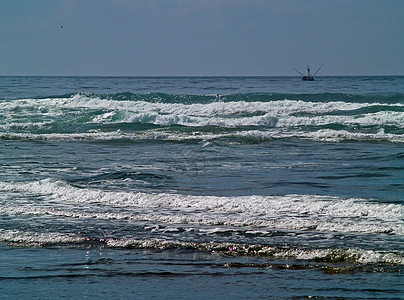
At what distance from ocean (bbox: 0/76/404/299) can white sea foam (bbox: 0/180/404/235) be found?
29mm

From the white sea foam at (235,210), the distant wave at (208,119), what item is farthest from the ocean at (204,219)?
the distant wave at (208,119)

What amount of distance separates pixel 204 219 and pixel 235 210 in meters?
0.77

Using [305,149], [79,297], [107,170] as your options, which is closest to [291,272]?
[79,297]

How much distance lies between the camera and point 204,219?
8859 millimetres

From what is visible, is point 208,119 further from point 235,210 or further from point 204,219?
point 204,219

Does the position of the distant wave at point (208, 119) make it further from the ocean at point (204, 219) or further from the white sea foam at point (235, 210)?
the white sea foam at point (235, 210)

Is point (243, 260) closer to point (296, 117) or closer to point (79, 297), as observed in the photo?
point (79, 297)

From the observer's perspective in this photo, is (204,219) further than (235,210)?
No

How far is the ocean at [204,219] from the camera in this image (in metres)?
6.03

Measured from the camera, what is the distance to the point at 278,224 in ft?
27.6

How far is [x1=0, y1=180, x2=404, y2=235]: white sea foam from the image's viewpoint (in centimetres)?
841

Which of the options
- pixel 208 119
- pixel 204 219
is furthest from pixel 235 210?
pixel 208 119

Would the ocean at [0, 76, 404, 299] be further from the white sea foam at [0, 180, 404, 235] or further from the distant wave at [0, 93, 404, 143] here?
the distant wave at [0, 93, 404, 143]

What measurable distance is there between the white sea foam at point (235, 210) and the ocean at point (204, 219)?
0.10 ft
